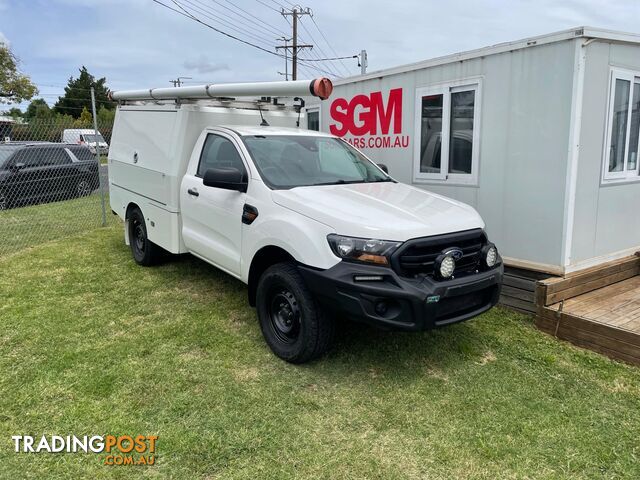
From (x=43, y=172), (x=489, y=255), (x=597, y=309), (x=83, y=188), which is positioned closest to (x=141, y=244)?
(x=489, y=255)

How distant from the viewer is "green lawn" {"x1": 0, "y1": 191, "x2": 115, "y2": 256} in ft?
28.0

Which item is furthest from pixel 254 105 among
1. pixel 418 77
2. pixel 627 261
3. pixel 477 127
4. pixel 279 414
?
pixel 627 261

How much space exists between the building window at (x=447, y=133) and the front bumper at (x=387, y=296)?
2.68 m

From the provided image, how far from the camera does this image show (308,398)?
3523mm

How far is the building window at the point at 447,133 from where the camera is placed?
5719 millimetres

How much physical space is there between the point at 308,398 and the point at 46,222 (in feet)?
29.0

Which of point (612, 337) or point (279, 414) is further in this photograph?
point (612, 337)

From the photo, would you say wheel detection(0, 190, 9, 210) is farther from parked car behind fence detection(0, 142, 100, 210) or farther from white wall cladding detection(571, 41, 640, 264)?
white wall cladding detection(571, 41, 640, 264)

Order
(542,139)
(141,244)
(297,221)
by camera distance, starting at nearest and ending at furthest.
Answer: (297,221)
(542,139)
(141,244)

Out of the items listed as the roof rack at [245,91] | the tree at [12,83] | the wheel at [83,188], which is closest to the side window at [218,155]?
the roof rack at [245,91]

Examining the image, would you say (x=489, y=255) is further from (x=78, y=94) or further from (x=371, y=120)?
(x=78, y=94)

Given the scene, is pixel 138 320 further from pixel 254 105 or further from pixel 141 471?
pixel 254 105

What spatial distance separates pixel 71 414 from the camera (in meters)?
→ 3.26

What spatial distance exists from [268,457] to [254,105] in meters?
4.29
